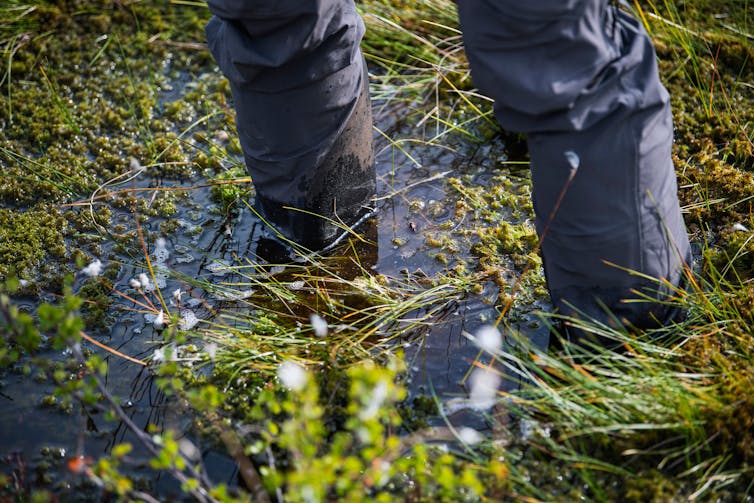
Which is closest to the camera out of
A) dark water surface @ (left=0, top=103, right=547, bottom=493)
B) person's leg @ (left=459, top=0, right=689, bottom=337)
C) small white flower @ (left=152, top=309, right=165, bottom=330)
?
person's leg @ (left=459, top=0, right=689, bottom=337)

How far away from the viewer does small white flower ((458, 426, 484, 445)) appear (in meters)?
2.10

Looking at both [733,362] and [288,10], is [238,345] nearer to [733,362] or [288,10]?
[288,10]

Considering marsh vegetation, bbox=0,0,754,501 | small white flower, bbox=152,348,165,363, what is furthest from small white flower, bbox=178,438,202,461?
small white flower, bbox=152,348,165,363

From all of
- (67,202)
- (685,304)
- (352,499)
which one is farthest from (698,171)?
(67,202)

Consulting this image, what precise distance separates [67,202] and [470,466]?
2051 mm

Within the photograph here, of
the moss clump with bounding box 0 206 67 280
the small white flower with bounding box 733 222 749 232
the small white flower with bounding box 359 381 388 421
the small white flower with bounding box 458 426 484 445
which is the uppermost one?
the small white flower with bounding box 359 381 388 421

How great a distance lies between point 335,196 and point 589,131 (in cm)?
114

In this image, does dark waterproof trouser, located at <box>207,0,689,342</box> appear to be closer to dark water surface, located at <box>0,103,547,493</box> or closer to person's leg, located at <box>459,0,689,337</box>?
person's leg, located at <box>459,0,689,337</box>

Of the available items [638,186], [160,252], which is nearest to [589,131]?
[638,186]

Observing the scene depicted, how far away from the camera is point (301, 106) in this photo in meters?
2.59

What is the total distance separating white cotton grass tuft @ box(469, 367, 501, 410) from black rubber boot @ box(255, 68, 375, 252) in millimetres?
837

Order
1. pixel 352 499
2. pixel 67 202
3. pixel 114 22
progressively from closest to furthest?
1. pixel 352 499
2. pixel 67 202
3. pixel 114 22

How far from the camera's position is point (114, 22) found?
408cm

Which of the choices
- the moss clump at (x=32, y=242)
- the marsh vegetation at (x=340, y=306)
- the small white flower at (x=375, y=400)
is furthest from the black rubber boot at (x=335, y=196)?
the small white flower at (x=375, y=400)
